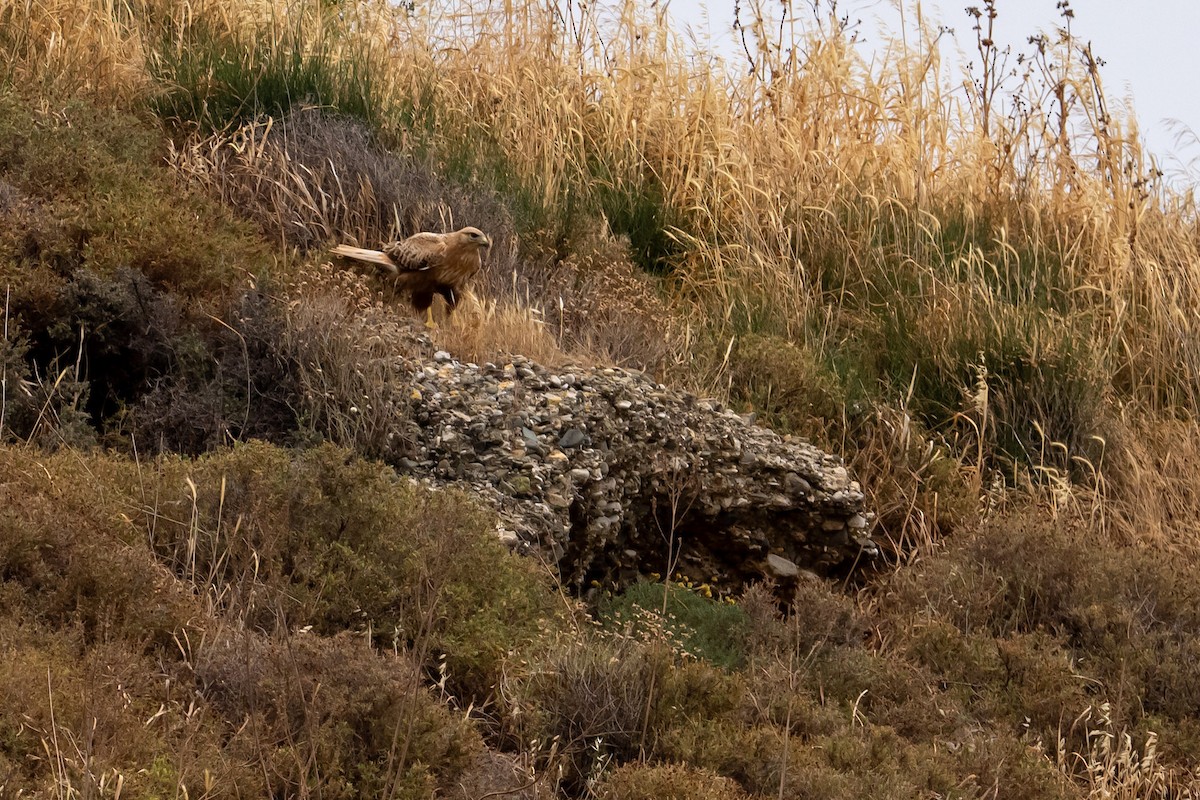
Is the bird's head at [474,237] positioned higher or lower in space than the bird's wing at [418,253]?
higher

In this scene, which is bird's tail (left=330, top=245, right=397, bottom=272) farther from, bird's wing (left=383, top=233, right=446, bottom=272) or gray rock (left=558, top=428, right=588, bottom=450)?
gray rock (left=558, top=428, right=588, bottom=450)

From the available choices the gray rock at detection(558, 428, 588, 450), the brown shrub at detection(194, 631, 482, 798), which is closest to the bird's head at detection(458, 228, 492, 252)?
the gray rock at detection(558, 428, 588, 450)

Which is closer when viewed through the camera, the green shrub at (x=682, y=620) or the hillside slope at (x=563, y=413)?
the hillside slope at (x=563, y=413)

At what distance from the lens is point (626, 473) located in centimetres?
562

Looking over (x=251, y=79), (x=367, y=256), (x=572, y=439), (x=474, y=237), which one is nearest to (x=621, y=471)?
(x=572, y=439)

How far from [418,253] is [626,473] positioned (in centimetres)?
157

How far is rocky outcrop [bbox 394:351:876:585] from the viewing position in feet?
17.3

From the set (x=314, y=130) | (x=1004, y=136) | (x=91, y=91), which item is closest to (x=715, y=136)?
(x=1004, y=136)

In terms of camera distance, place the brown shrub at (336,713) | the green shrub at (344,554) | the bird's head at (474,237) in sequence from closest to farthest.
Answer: the brown shrub at (336,713) < the green shrub at (344,554) < the bird's head at (474,237)

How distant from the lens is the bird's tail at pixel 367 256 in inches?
254

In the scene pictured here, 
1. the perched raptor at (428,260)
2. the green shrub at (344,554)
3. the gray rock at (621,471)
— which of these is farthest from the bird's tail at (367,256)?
the green shrub at (344,554)

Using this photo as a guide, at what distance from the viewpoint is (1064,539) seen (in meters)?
5.65

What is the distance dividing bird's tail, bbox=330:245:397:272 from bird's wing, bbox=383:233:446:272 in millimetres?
36

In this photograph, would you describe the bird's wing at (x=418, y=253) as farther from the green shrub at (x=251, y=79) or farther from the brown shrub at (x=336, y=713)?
the brown shrub at (x=336, y=713)
